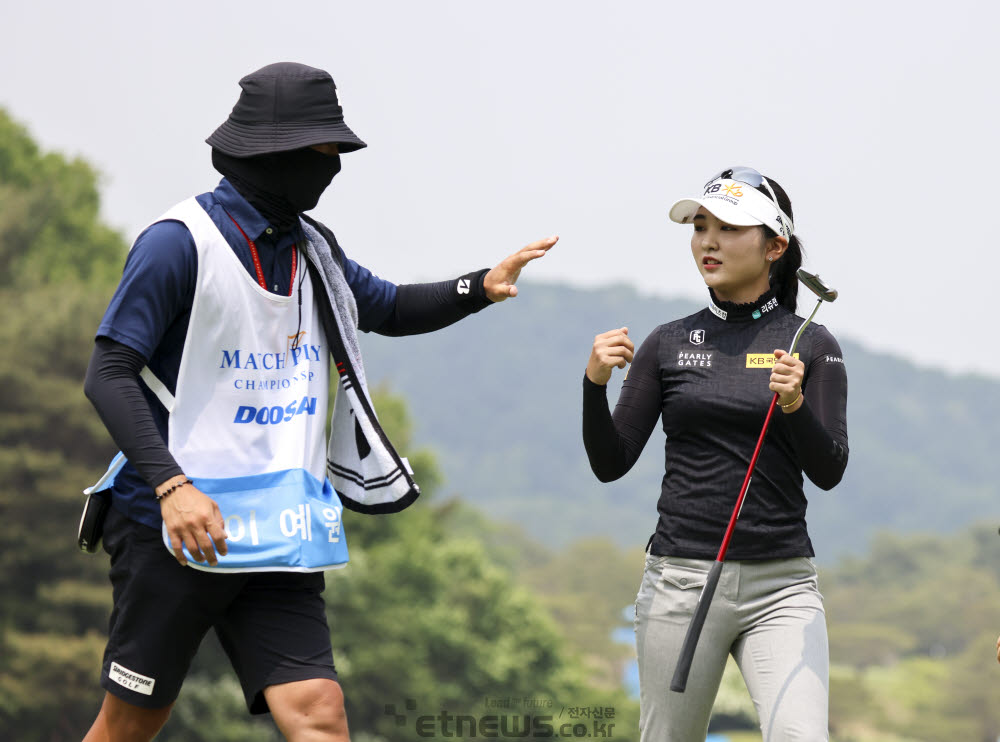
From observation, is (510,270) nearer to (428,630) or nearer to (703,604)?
(703,604)

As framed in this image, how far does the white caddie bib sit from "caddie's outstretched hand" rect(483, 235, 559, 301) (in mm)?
845

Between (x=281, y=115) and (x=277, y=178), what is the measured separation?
19 cm

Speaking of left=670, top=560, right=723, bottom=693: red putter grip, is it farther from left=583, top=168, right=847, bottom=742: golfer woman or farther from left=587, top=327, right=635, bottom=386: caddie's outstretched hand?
left=587, top=327, right=635, bottom=386: caddie's outstretched hand

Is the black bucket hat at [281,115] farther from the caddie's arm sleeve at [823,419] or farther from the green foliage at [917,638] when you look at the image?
the green foliage at [917,638]

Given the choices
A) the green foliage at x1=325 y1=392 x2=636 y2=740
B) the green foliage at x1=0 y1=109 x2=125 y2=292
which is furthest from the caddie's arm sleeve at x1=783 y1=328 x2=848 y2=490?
the green foliage at x1=0 y1=109 x2=125 y2=292

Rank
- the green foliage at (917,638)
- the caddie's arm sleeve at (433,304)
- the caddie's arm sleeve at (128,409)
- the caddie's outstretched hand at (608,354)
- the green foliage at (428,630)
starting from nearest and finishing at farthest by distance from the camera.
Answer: the caddie's arm sleeve at (128,409) < the caddie's outstretched hand at (608,354) < the caddie's arm sleeve at (433,304) < the green foliage at (428,630) < the green foliage at (917,638)

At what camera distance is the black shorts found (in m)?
4.40

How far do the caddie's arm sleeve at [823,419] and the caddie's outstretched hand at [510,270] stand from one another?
3.21ft

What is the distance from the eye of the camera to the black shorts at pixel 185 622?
440cm

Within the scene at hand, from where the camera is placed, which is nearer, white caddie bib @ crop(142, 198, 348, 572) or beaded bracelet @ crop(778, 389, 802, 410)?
white caddie bib @ crop(142, 198, 348, 572)

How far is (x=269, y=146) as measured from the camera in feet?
14.7

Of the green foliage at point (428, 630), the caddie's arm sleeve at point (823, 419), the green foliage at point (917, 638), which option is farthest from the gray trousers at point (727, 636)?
the green foliage at point (917, 638)

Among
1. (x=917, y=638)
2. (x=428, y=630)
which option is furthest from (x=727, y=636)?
(x=917, y=638)

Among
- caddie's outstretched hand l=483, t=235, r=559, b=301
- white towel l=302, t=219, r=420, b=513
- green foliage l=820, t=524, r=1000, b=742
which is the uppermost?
caddie's outstretched hand l=483, t=235, r=559, b=301
